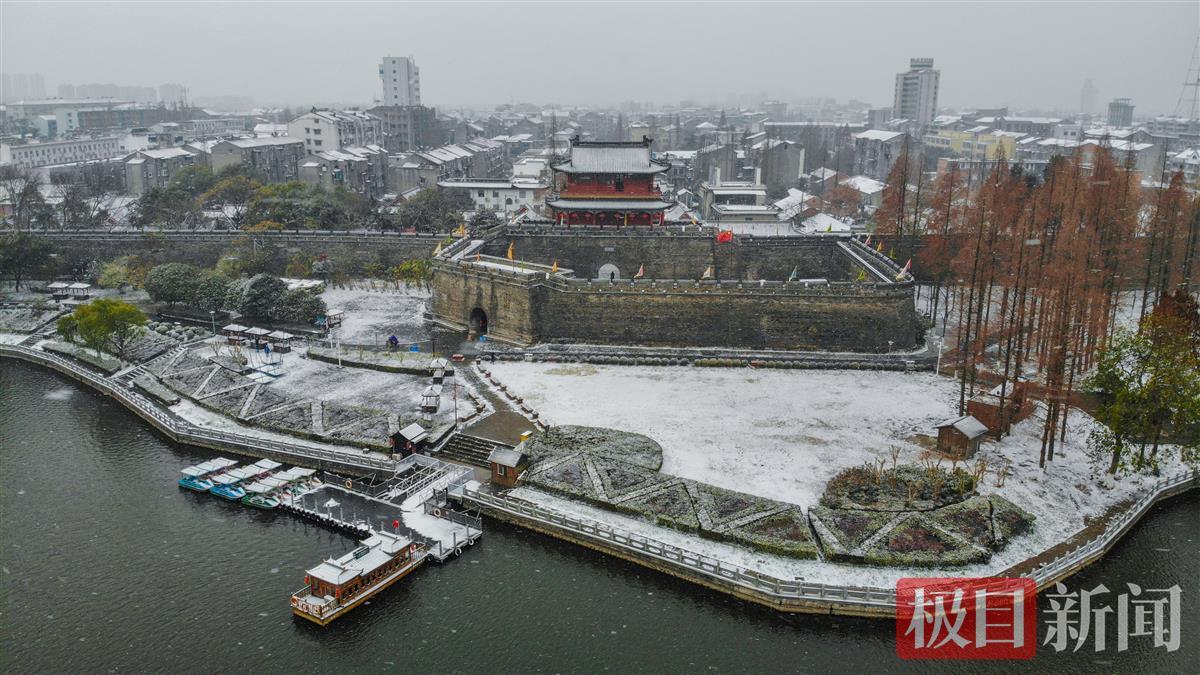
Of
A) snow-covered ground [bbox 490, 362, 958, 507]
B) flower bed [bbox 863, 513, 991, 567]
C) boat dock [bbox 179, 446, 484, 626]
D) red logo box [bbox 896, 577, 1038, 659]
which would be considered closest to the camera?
red logo box [bbox 896, 577, 1038, 659]

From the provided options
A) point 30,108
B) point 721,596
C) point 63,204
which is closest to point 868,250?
point 721,596

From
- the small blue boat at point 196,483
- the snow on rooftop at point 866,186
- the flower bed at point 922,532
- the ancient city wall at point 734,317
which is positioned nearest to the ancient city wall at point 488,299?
the ancient city wall at point 734,317

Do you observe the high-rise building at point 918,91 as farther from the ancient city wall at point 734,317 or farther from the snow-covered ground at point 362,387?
the snow-covered ground at point 362,387

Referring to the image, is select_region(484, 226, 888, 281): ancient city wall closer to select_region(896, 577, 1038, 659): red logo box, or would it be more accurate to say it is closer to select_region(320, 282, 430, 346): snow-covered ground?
select_region(320, 282, 430, 346): snow-covered ground

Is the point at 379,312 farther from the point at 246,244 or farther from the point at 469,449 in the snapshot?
the point at 469,449

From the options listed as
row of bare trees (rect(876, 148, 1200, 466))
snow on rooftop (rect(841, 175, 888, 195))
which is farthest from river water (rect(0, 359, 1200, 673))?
snow on rooftop (rect(841, 175, 888, 195))

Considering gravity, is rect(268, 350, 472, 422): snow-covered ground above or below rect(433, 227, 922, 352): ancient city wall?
below

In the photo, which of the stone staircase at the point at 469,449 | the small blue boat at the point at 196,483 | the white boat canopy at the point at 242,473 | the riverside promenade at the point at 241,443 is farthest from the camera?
the stone staircase at the point at 469,449
